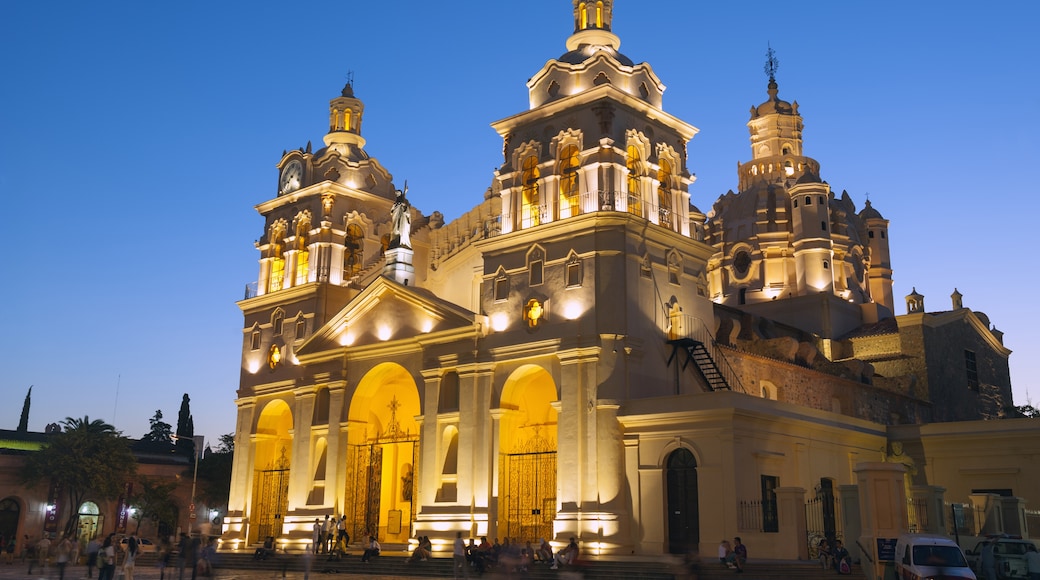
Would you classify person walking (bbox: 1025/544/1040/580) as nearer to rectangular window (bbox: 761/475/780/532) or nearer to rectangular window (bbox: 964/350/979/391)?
rectangular window (bbox: 761/475/780/532)

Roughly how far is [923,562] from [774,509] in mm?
9621

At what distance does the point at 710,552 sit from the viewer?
27.5 m

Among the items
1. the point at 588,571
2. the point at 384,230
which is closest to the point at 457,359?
the point at 588,571

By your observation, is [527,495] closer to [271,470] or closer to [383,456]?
[383,456]

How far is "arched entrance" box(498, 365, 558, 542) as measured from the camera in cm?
3278

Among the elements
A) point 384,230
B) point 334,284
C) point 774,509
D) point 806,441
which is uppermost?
point 384,230

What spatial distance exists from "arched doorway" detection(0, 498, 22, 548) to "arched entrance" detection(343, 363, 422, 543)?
21.6 m

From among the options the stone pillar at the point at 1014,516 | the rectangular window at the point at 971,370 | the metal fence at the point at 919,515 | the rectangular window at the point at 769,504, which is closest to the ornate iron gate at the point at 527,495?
the rectangular window at the point at 769,504

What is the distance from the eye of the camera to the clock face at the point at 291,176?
45344mm

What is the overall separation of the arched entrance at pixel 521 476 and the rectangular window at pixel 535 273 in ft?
9.44

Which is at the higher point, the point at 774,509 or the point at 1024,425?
the point at 1024,425

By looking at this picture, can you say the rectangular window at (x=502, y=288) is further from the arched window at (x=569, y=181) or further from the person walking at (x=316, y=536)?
the person walking at (x=316, y=536)

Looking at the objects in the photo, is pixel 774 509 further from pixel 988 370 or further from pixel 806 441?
pixel 988 370

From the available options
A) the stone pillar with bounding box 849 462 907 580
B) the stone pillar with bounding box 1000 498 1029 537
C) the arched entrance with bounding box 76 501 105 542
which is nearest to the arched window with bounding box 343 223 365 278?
the arched entrance with bounding box 76 501 105 542
